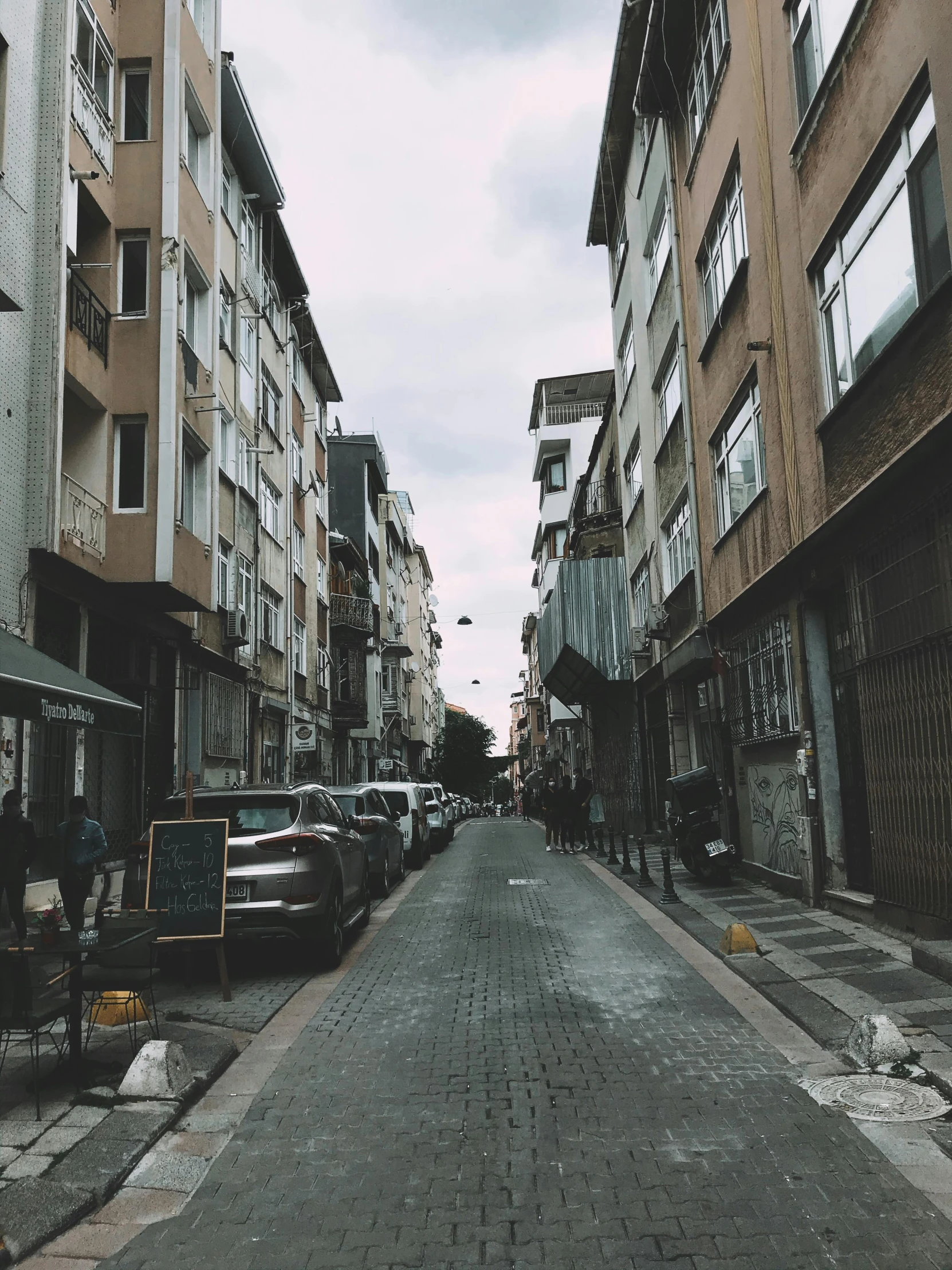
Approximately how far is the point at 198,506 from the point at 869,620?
12447 mm

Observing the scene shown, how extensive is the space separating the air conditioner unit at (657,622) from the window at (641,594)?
3.76ft

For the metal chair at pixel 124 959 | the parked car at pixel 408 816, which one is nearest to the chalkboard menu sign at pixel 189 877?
the metal chair at pixel 124 959

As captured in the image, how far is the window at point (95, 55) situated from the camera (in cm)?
1527

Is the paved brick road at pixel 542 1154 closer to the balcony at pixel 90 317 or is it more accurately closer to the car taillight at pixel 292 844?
the car taillight at pixel 292 844

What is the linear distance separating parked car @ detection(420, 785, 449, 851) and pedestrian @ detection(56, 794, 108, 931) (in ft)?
51.0

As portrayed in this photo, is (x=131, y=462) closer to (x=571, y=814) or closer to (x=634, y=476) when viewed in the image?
(x=571, y=814)

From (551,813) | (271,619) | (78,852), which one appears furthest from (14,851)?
(551,813)

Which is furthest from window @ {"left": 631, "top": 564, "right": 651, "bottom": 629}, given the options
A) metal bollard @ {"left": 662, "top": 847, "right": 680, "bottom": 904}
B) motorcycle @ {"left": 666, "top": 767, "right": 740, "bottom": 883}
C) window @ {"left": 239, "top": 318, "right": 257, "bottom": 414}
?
metal bollard @ {"left": 662, "top": 847, "right": 680, "bottom": 904}

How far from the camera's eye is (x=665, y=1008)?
7.61m

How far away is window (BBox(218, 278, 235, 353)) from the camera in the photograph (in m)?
21.4

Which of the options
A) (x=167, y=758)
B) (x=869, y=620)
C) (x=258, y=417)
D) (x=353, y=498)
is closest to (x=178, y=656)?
(x=167, y=758)

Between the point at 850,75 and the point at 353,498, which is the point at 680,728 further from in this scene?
the point at 353,498

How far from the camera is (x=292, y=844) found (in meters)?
9.23

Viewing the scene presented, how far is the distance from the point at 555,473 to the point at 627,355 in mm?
26644
